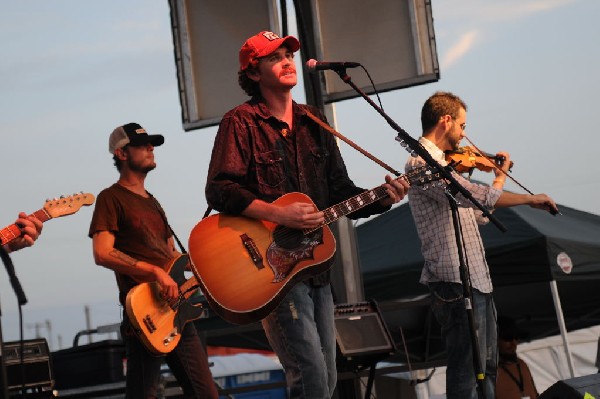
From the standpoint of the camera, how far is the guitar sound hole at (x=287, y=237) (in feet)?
14.3

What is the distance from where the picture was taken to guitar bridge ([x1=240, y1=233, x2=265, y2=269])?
4316mm

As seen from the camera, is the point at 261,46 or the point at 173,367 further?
the point at 173,367

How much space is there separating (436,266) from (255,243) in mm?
1637

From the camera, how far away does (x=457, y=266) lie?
561cm

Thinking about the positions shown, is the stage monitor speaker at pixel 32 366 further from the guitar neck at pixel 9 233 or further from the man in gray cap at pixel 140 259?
the guitar neck at pixel 9 233

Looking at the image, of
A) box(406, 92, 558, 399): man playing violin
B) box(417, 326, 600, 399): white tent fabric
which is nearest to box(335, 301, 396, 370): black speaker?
box(406, 92, 558, 399): man playing violin

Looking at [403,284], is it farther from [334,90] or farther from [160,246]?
[160,246]

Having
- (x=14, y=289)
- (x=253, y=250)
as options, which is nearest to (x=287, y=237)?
(x=253, y=250)

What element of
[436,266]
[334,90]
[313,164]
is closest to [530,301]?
[334,90]

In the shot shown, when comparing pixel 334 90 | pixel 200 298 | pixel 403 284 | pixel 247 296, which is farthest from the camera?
pixel 403 284

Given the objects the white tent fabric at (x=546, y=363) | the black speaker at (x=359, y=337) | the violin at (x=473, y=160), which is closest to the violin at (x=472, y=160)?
the violin at (x=473, y=160)

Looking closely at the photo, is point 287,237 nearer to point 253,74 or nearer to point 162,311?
point 253,74

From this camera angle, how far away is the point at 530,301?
34.0 feet

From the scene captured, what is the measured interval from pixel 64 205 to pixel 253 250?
1925mm
